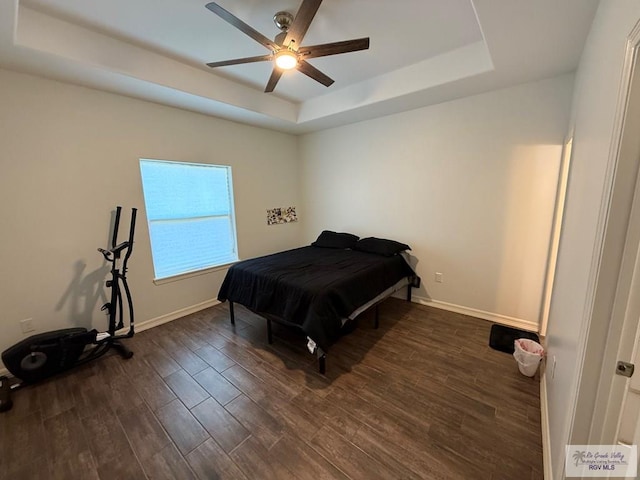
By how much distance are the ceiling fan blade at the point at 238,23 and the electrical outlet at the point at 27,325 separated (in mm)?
2991

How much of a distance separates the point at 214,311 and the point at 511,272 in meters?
3.70

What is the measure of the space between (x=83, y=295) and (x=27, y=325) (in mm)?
428

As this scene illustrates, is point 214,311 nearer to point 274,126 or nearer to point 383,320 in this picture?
point 383,320

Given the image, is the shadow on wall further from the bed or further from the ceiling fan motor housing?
the ceiling fan motor housing

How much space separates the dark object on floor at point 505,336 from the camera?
2.49 m

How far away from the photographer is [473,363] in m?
2.28

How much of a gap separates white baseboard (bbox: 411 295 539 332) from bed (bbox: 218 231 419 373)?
27cm

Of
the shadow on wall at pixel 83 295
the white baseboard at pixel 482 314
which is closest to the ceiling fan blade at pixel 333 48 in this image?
the shadow on wall at pixel 83 295

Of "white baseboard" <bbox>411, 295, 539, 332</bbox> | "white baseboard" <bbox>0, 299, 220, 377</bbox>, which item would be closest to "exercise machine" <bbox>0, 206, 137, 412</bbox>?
"white baseboard" <bbox>0, 299, 220, 377</bbox>

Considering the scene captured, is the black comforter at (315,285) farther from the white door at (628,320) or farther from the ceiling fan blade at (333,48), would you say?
the ceiling fan blade at (333,48)

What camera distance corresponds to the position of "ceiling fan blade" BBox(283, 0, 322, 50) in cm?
143

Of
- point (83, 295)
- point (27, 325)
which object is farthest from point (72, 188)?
point (27, 325)

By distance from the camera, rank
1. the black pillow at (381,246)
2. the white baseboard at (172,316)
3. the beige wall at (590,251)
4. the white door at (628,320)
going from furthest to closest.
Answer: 1. the black pillow at (381,246)
2. the white baseboard at (172,316)
3. the beige wall at (590,251)
4. the white door at (628,320)

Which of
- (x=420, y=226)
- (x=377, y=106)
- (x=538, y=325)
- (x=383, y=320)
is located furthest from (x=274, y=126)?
(x=538, y=325)
